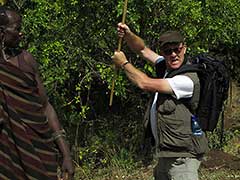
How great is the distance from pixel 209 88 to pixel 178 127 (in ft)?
1.13

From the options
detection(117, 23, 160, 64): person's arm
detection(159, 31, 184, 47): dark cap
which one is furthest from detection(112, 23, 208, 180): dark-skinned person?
detection(117, 23, 160, 64): person's arm

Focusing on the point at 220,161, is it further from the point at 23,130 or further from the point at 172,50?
the point at 23,130

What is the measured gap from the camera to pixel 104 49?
8.75 metres

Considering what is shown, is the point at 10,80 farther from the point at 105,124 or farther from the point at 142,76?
the point at 105,124

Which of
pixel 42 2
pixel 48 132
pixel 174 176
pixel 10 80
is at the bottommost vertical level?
pixel 174 176

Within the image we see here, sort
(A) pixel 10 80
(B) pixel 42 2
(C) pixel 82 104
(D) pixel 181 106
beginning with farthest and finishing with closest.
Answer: (C) pixel 82 104
(B) pixel 42 2
(D) pixel 181 106
(A) pixel 10 80

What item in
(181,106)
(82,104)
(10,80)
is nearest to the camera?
(10,80)

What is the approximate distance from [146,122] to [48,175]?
5.07 ft

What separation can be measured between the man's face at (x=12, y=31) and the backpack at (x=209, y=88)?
1.29 m

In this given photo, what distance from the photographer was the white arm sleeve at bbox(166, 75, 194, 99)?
4614mm

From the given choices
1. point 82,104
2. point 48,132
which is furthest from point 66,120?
point 48,132

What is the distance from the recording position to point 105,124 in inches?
386

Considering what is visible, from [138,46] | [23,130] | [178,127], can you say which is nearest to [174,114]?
[178,127]

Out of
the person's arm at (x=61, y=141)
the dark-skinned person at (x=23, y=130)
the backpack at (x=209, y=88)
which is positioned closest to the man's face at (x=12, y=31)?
the dark-skinned person at (x=23, y=130)
